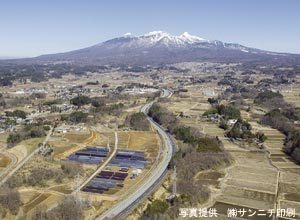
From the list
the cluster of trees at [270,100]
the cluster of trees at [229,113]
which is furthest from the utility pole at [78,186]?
the cluster of trees at [270,100]

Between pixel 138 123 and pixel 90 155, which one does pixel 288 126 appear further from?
pixel 90 155

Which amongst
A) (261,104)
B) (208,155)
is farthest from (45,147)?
(261,104)

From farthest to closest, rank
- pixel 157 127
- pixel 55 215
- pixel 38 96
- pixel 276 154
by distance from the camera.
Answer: pixel 38 96
pixel 157 127
pixel 276 154
pixel 55 215

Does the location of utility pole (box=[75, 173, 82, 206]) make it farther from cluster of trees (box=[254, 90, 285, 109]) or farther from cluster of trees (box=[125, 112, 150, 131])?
cluster of trees (box=[254, 90, 285, 109])

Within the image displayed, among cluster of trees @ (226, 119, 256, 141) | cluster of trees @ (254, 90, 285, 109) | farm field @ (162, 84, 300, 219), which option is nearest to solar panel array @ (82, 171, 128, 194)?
farm field @ (162, 84, 300, 219)

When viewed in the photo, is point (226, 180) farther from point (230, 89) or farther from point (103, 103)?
point (230, 89)

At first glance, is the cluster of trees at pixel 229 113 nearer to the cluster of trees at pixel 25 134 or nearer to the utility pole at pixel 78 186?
the cluster of trees at pixel 25 134
